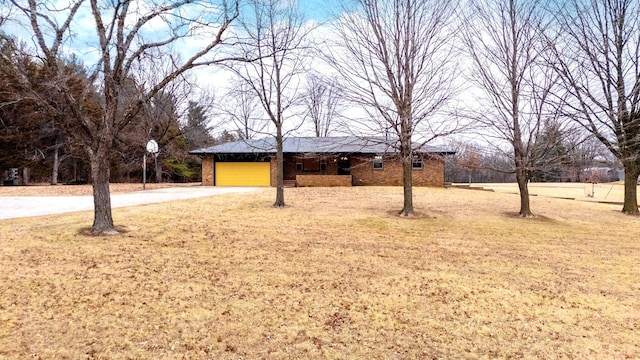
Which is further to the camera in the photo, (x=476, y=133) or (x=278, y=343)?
(x=476, y=133)

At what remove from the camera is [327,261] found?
570 centimetres

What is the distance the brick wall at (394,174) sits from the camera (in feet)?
76.1

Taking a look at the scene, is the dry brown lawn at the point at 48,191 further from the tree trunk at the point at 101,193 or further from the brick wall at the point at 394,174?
the brick wall at the point at 394,174

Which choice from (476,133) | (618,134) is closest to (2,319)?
(476,133)

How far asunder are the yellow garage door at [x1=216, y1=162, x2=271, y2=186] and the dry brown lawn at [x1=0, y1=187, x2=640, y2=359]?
633 inches

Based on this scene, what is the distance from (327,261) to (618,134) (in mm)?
11742

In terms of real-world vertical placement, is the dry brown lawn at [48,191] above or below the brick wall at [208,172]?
below

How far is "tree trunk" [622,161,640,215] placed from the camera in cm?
1186

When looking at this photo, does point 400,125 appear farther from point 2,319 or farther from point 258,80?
point 2,319

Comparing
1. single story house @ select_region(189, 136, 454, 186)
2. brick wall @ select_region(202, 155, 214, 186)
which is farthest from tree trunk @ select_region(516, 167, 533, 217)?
brick wall @ select_region(202, 155, 214, 186)

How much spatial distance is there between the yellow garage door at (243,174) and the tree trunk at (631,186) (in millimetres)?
18617

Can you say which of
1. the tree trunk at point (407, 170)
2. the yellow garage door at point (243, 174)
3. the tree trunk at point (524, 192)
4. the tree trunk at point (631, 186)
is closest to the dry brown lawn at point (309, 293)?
the tree trunk at point (407, 170)

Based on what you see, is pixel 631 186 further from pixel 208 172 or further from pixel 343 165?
pixel 208 172

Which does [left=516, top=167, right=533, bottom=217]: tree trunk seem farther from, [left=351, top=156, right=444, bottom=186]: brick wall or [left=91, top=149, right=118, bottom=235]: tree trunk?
[left=351, top=156, right=444, bottom=186]: brick wall
